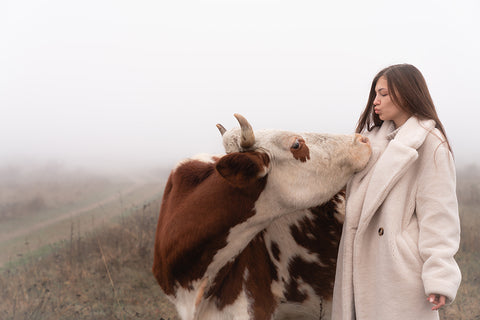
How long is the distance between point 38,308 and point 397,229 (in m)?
5.41

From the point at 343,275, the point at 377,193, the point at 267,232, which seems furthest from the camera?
the point at 267,232

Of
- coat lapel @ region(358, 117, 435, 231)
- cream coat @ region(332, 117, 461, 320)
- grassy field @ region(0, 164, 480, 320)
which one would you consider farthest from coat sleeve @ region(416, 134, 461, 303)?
grassy field @ region(0, 164, 480, 320)

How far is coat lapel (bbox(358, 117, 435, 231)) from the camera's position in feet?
7.23

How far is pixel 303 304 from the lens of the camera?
337cm

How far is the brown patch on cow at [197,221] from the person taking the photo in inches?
105

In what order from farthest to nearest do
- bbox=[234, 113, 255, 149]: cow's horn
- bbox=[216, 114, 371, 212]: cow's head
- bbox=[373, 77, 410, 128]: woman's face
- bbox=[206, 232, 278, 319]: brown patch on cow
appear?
bbox=[206, 232, 278, 319]: brown patch on cow < bbox=[216, 114, 371, 212]: cow's head < bbox=[373, 77, 410, 128]: woman's face < bbox=[234, 113, 255, 149]: cow's horn

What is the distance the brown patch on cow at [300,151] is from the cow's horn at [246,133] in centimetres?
34

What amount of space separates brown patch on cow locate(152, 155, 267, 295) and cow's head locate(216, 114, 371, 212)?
0.51ft

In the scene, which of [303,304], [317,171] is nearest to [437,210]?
[317,171]

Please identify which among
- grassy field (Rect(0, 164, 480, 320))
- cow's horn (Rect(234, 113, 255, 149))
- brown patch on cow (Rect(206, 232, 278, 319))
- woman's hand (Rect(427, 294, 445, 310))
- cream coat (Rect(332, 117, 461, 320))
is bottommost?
grassy field (Rect(0, 164, 480, 320))

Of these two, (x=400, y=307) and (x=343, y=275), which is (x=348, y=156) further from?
(x=400, y=307)

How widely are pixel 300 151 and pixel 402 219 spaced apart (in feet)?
2.80

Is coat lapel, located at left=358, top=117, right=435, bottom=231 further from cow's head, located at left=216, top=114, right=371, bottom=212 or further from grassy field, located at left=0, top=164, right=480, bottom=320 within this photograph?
grassy field, located at left=0, top=164, right=480, bottom=320

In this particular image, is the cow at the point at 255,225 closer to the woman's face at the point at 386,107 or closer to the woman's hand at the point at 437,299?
the woman's face at the point at 386,107
